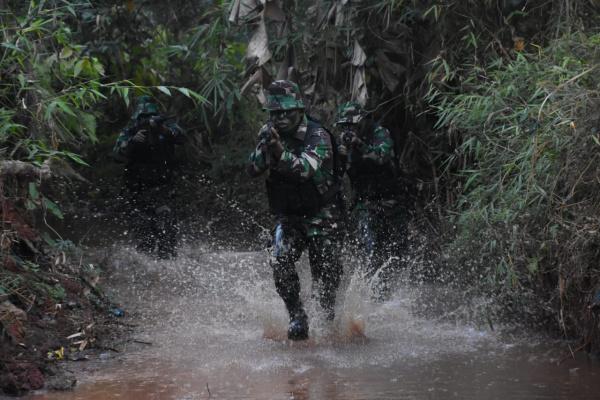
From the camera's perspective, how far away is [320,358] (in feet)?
19.9

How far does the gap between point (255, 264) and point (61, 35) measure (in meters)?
3.22

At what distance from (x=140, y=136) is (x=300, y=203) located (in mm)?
3846

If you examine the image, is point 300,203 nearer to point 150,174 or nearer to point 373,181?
point 373,181

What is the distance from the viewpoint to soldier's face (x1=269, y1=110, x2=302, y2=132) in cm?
655

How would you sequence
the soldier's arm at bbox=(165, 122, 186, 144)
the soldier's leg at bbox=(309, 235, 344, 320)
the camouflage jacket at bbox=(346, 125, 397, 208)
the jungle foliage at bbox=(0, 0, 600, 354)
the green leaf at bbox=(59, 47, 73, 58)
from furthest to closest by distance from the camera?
the soldier's arm at bbox=(165, 122, 186, 144) < the camouflage jacket at bbox=(346, 125, 397, 208) < the green leaf at bbox=(59, 47, 73, 58) < the soldier's leg at bbox=(309, 235, 344, 320) < the jungle foliage at bbox=(0, 0, 600, 354)

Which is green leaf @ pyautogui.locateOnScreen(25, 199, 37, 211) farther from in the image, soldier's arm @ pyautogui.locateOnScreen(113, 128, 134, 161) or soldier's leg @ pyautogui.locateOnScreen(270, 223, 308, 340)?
soldier's arm @ pyautogui.locateOnScreen(113, 128, 134, 161)

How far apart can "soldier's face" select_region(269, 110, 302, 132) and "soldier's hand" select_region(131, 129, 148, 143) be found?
3706mm

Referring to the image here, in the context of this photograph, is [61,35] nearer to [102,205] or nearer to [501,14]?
[501,14]

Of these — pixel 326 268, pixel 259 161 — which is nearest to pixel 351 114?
pixel 326 268

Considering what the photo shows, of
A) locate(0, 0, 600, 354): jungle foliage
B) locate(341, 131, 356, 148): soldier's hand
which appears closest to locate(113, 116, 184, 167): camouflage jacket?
locate(0, 0, 600, 354): jungle foliage

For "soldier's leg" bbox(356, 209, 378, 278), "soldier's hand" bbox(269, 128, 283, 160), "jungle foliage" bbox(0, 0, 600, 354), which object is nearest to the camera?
"jungle foliage" bbox(0, 0, 600, 354)

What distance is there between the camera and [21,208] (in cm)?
675

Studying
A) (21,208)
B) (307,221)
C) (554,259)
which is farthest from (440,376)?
(21,208)

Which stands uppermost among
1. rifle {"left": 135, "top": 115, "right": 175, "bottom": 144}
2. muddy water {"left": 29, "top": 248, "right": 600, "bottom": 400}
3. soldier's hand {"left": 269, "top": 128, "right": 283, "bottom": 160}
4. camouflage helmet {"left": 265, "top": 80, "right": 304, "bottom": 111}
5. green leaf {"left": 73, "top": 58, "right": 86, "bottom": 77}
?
green leaf {"left": 73, "top": 58, "right": 86, "bottom": 77}
